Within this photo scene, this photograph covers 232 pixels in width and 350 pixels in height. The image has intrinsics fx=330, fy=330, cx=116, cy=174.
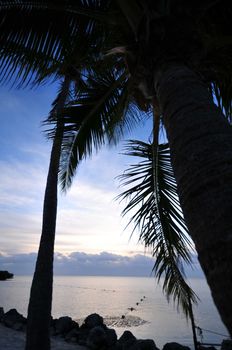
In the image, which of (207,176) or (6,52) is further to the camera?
(6,52)

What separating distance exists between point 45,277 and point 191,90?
5.90 meters

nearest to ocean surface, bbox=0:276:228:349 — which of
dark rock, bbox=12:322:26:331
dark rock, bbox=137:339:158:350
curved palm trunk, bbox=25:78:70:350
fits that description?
dark rock, bbox=137:339:158:350

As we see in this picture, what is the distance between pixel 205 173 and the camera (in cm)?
150

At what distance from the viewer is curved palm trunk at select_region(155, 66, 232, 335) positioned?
1.21 m

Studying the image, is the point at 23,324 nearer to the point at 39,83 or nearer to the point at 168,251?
the point at 168,251

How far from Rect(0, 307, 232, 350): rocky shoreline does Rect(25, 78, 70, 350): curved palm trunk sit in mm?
3084

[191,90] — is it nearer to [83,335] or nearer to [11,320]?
[83,335]

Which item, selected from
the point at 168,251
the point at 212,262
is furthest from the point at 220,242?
the point at 168,251

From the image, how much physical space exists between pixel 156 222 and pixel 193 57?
4.28m

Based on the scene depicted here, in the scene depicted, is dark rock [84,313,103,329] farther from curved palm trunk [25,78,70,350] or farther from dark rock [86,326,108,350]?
curved palm trunk [25,78,70,350]

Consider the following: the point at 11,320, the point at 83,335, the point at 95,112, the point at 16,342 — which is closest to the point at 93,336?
the point at 83,335

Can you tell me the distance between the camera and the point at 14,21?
4.31 metres

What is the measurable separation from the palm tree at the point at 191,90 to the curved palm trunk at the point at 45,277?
2.85 meters

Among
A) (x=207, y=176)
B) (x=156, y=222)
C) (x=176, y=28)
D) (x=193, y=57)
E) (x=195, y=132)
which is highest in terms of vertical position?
(x=176, y=28)
